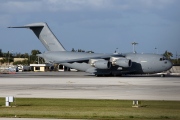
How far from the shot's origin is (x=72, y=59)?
73.9 metres

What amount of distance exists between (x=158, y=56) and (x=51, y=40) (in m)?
18.4

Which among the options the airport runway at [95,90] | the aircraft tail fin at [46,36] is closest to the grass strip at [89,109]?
the airport runway at [95,90]

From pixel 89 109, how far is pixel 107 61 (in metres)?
48.8

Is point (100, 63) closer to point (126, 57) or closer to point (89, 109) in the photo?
point (126, 57)

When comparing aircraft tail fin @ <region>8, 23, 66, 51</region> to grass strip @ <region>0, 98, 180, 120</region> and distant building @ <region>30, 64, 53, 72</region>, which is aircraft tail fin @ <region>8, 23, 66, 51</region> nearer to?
grass strip @ <region>0, 98, 180, 120</region>

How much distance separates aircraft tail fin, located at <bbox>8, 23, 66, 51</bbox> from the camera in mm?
78812

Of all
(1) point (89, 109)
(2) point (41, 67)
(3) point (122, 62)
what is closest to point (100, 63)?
(3) point (122, 62)

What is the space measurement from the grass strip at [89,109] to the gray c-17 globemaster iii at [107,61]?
43.7 metres

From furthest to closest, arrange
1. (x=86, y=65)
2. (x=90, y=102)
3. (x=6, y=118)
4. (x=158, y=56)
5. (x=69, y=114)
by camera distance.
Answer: (x=86, y=65), (x=158, y=56), (x=90, y=102), (x=69, y=114), (x=6, y=118)

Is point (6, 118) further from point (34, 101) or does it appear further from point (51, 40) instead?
point (51, 40)

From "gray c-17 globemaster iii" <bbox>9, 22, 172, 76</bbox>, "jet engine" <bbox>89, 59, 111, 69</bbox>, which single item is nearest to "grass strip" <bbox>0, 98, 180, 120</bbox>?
"jet engine" <bbox>89, 59, 111, 69</bbox>

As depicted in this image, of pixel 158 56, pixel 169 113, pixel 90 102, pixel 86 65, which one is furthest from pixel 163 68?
pixel 169 113

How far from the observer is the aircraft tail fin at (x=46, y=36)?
78812 mm

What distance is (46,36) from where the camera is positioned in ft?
263
